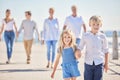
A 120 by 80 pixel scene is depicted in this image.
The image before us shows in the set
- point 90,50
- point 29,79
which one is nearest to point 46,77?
point 29,79

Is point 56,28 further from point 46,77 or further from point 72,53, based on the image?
point 72,53

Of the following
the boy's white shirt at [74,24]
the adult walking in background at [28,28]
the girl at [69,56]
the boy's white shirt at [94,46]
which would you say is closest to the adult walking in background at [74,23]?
the boy's white shirt at [74,24]

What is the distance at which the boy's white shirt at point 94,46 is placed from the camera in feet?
24.0

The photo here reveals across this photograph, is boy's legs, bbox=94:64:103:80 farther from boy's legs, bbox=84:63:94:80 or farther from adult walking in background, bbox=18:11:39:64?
adult walking in background, bbox=18:11:39:64

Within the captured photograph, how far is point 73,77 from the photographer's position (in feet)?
26.0

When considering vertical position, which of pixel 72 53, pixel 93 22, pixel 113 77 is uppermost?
pixel 93 22

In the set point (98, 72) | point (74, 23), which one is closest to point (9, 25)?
point (74, 23)

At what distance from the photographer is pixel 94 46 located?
24.1ft

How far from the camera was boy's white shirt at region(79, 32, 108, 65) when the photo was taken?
7.30 meters

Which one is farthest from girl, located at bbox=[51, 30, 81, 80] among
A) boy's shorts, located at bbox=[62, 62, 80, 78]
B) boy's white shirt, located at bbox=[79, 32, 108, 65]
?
boy's white shirt, located at bbox=[79, 32, 108, 65]

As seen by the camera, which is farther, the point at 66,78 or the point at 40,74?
the point at 40,74

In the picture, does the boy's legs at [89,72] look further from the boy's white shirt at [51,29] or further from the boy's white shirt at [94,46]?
the boy's white shirt at [51,29]

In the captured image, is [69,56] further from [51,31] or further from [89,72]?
[51,31]

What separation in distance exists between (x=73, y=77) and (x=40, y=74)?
3962 millimetres
